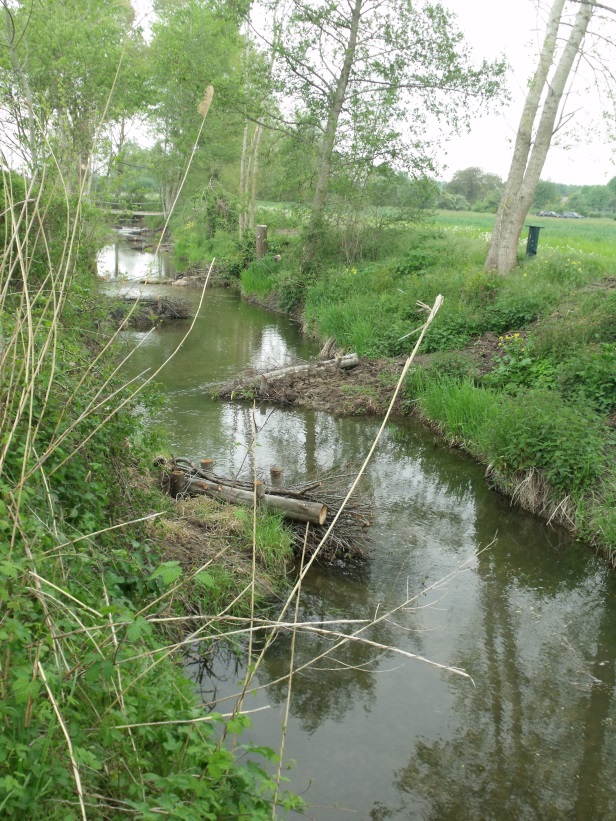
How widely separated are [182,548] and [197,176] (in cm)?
3401

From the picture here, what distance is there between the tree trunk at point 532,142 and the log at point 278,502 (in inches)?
373

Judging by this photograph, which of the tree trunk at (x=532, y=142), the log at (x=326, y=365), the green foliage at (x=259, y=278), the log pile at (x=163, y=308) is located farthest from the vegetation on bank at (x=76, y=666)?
the green foliage at (x=259, y=278)

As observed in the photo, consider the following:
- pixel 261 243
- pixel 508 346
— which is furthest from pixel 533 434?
pixel 261 243

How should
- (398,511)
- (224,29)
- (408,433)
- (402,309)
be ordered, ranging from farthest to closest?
(224,29) < (402,309) < (408,433) < (398,511)

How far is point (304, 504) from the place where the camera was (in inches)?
245

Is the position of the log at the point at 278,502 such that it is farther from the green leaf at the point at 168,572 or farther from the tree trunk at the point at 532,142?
the tree trunk at the point at 532,142

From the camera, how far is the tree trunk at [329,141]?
16703 millimetres

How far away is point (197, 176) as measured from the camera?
36312mm

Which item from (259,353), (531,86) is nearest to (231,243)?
(259,353)

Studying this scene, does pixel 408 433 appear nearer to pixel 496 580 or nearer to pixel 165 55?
pixel 496 580

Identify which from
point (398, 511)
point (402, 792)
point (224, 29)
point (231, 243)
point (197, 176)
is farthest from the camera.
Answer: point (197, 176)

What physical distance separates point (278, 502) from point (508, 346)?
5.99m

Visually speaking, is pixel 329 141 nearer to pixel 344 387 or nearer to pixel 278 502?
pixel 344 387

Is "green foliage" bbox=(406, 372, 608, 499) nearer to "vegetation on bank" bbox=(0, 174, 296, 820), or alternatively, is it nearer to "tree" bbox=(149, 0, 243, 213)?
"tree" bbox=(149, 0, 243, 213)
